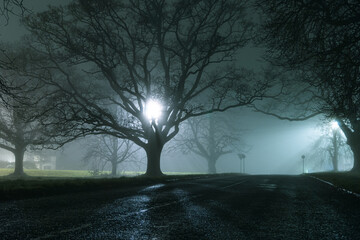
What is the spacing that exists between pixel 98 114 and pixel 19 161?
1584 cm

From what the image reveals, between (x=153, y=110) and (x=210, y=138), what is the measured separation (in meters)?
30.7

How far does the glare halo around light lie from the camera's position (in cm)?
2348

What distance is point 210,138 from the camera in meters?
53.4

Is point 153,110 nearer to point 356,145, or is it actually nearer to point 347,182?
point 347,182

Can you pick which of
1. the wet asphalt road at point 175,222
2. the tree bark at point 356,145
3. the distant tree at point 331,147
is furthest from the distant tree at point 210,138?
the wet asphalt road at point 175,222

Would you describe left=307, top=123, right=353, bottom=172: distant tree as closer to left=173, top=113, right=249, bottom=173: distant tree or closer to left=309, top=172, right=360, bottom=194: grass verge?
left=173, top=113, right=249, bottom=173: distant tree

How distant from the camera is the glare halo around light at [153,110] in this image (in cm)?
2348

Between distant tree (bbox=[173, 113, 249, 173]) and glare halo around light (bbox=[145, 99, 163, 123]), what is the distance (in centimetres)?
2663

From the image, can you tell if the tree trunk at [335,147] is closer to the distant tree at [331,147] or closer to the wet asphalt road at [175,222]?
the distant tree at [331,147]

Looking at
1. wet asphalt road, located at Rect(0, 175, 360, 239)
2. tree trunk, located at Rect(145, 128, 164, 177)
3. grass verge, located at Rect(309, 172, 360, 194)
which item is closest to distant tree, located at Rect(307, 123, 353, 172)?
grass verge, located at Rect(309, 172, 360, 194)

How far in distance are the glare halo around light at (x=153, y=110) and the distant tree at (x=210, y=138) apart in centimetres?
2663

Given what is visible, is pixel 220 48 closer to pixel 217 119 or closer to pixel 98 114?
pixel 98 114

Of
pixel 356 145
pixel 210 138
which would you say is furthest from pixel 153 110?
pixel 210 138

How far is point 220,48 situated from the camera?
23.3m
